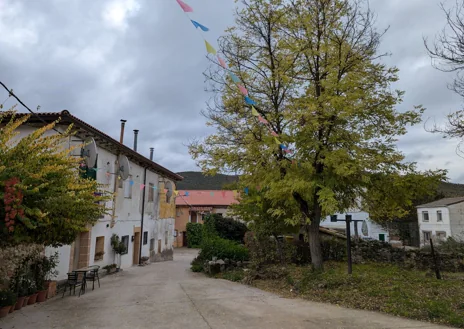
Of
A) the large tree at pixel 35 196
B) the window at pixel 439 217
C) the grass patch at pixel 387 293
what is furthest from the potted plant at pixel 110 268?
the window at pixel 439 217

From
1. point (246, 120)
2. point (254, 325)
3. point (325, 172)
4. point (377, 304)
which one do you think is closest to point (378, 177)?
point (325, 172)

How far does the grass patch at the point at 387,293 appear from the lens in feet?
20.5

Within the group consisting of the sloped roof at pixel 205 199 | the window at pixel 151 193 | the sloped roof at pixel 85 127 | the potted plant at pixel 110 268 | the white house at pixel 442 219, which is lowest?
the potted plant at pixel 110 268

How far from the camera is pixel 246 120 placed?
1127cm

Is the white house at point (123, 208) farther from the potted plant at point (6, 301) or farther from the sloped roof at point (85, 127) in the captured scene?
the potted plant at point (6, 301)

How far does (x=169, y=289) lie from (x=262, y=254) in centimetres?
512

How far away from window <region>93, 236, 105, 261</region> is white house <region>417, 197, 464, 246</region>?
30.6 metres

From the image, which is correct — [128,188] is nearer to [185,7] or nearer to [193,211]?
[185,7]

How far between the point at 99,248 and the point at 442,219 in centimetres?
3366

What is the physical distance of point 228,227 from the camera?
31141 mm

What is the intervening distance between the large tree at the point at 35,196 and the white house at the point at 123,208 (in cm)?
178

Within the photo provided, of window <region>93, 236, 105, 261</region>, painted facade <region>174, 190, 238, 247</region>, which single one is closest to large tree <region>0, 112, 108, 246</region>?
window <region>93, 236, 105, 261</region>

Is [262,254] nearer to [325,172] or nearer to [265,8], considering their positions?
[325,172]

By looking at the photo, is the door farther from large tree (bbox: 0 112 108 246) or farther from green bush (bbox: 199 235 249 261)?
large tree (bbox: 0 112 108 246)
